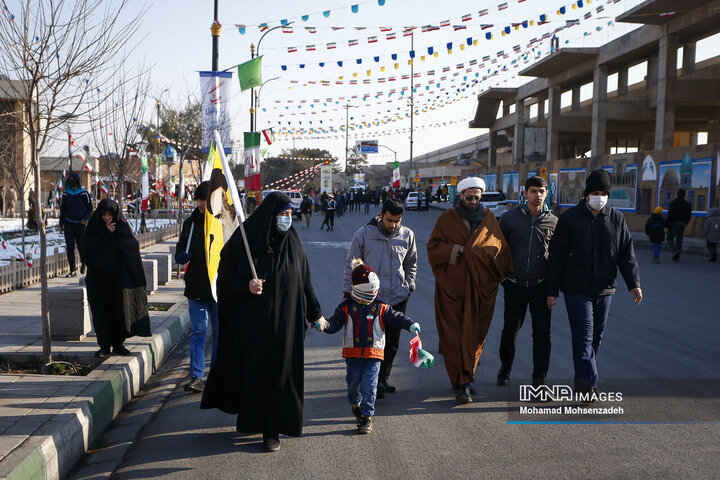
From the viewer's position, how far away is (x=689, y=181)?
2450 centimetres

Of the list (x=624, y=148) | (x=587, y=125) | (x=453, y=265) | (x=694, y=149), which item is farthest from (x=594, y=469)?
(x=624, y=148)

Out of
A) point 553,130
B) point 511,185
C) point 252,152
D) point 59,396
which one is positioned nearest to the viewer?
point 59,396

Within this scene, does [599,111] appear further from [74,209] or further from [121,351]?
[121,351]

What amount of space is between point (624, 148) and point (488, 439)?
159 feet

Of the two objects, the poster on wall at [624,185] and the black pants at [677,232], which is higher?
the poster on wall at [624,185]

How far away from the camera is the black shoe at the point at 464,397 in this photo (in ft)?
18.7

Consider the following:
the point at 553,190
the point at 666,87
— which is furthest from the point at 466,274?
the point at 553,190

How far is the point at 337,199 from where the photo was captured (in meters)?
46.5

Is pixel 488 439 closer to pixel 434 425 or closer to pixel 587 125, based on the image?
pixel 434 425

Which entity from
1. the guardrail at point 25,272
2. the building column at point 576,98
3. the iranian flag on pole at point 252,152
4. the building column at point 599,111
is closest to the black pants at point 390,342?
the guardrail at point 25,272

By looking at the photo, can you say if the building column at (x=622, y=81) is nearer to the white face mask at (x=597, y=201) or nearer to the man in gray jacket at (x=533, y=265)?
the man in gray jacket at (x=533, y=265)

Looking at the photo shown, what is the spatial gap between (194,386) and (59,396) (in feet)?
4.00

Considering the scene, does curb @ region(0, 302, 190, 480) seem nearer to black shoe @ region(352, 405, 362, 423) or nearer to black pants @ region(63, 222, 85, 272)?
black shoe @ region(352, 405, 362, 423)

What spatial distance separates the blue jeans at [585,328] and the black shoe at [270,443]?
2.49m
